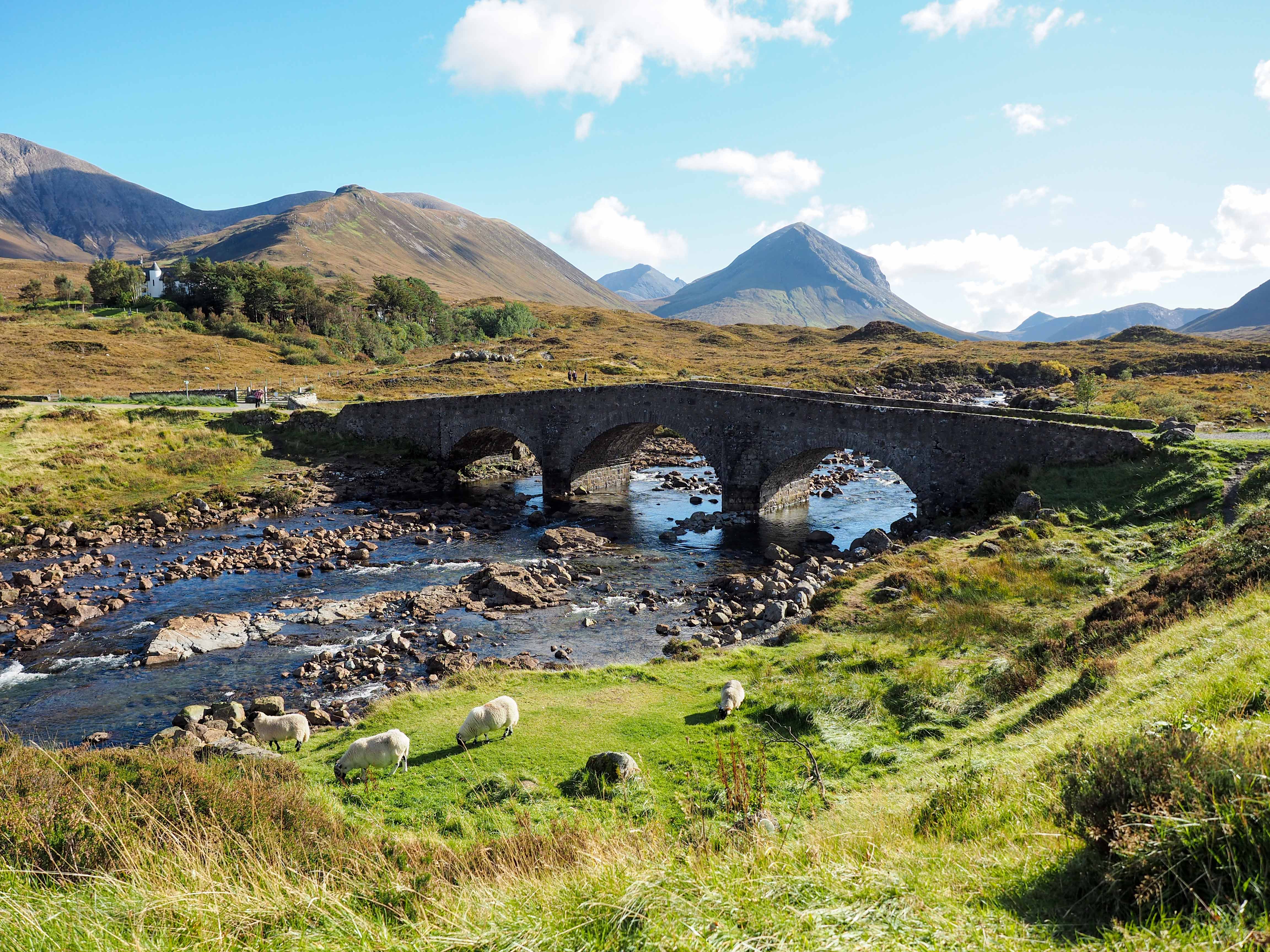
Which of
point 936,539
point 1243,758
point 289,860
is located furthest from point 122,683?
point 936,539

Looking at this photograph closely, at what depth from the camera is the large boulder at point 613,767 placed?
35.1 feet

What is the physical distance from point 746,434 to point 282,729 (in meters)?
26.5

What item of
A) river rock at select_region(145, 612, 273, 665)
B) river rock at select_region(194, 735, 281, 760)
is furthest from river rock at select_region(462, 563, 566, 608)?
river rock at select_region(194, 735, 281, 760)

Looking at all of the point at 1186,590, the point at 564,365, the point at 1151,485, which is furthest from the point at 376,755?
the point at 564,365

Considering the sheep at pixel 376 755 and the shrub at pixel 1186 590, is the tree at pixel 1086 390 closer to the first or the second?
the shrub at pixel 1186 590

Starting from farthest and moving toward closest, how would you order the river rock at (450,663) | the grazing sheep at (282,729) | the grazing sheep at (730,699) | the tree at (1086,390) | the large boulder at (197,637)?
1. the tree at (1086,390)
2. the large boulder at (197,637)
3. the river rock at (450,663)
4. the grazing sheep at (282,729)
5. the grazing sheep at (730,699)

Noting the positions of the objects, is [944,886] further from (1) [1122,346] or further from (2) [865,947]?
(1) [1122,346]

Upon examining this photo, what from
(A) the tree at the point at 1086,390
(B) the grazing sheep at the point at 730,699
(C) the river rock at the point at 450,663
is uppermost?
(A) the tree at the point at 1086,390

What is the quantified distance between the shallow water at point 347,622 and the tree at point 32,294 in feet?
271

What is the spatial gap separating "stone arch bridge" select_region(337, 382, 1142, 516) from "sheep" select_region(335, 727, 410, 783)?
2348 cm

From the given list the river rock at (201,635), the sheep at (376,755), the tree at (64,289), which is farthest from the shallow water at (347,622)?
the tree at (64,289)

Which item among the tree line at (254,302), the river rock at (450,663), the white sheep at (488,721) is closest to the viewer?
the white sheep at (488,721)

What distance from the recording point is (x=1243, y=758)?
4.66m

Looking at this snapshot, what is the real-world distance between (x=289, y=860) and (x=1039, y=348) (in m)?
127
